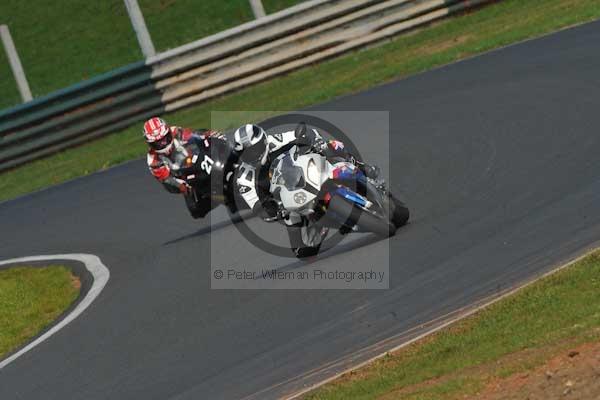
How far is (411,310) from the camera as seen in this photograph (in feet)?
29.6

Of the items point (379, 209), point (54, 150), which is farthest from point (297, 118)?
point (379, 209)

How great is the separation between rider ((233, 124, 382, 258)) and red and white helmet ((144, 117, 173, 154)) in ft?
4.35

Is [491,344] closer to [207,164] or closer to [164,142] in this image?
[207,164]

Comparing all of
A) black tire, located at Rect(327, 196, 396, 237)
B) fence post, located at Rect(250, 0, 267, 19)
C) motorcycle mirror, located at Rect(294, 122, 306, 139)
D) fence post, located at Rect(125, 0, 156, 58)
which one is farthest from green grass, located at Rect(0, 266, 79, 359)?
fence post, located at Rect(250, 0, 267, 19)

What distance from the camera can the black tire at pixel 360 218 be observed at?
1089cm

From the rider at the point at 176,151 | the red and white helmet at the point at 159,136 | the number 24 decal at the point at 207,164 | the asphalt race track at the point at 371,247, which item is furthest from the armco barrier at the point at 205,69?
the number 24 decal at the point at 207,164

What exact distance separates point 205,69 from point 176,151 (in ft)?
25.2

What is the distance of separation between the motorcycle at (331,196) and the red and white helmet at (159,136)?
1.98 meters

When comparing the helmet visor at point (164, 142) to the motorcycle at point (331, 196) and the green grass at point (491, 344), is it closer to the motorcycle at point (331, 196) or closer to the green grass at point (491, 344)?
the motorcycle at point (331, 196)

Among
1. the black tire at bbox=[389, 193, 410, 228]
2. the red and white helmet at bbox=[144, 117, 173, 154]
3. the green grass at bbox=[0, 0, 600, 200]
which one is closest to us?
the black tire at bbox=[389, 193, 410, 228]

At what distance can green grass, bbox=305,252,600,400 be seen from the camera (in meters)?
7.05

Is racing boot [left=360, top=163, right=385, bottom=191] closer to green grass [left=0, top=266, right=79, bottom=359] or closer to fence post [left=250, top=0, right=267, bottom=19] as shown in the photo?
green grass [left=0, top=266, right=79, bottom=359]

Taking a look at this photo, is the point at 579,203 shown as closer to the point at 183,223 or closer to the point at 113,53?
the point at 183,223

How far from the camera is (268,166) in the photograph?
38.1 ft
